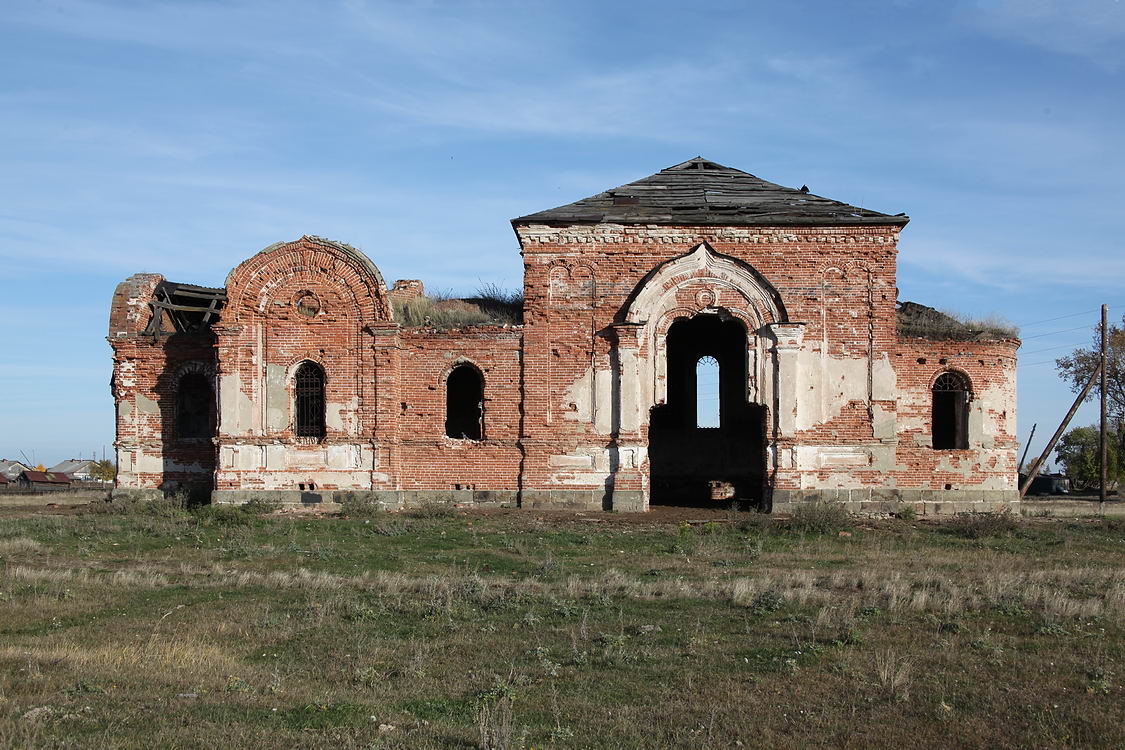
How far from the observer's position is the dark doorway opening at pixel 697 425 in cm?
2728

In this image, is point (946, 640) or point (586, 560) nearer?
point (946, 640)

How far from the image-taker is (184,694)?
7559 millimetres

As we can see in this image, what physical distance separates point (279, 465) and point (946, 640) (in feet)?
52.6

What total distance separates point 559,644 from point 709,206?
1474cm

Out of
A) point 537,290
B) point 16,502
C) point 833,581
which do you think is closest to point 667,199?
point 537,290

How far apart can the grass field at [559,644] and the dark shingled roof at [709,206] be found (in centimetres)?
763

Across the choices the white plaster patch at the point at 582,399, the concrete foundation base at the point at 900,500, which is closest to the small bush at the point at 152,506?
the white plaster patch at the point at 582,399

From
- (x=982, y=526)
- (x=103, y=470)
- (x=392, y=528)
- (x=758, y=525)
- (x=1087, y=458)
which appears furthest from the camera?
(x=103, y=470)

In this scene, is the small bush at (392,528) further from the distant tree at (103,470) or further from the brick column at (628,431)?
the distant tree at (103,470)

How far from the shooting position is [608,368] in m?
21.8

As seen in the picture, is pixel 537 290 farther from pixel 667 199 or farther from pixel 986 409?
pixel 986 409

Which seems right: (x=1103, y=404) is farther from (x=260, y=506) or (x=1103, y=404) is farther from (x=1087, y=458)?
(x=260, y=506)

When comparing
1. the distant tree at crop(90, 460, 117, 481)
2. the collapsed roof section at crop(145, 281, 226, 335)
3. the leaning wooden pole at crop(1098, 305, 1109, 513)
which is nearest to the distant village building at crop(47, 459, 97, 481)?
the distant tree at crop(90, 460, 117, 481)

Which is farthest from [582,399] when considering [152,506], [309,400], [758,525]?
[152,506]
